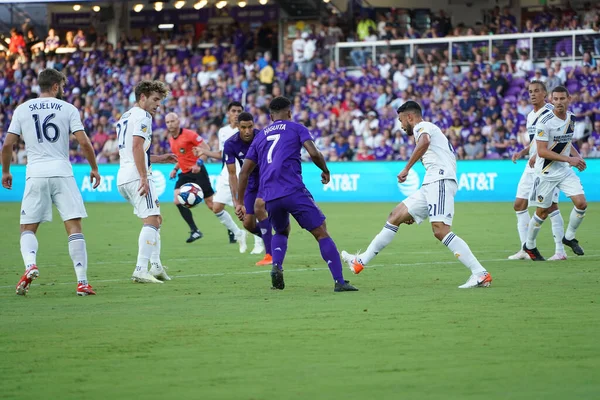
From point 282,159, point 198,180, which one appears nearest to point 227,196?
point 198,180

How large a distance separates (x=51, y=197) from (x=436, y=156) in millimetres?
4060

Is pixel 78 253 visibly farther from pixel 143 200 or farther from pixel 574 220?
pixel 574 220

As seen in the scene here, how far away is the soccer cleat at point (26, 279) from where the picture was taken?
406 inches

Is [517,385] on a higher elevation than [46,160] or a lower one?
lower

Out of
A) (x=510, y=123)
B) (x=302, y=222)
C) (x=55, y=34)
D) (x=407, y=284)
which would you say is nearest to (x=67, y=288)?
(x=302, y=222)

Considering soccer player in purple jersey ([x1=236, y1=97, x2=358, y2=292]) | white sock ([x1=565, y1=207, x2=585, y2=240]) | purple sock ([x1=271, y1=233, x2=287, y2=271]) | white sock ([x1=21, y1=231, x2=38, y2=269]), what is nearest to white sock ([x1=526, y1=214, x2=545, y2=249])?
white sock ([x1=565, y1=207, x2=585, y2=240])

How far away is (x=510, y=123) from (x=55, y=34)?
937 inches

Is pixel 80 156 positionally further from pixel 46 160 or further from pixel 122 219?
pixel 46 160

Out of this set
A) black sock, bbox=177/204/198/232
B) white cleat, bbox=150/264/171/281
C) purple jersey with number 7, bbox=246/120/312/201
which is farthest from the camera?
black sock, bbox=177/204/198/232

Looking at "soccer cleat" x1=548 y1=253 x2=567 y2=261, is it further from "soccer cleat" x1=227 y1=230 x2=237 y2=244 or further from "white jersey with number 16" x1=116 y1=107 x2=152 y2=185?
"soccer cleat" x1=227 y1=230 x2=237 y2=244

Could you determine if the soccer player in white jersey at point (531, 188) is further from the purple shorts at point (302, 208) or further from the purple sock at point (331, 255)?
the purple shorts at point (302, 208)

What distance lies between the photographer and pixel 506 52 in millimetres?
34031

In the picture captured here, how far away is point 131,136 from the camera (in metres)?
11.8

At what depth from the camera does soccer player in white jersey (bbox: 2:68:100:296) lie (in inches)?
406
